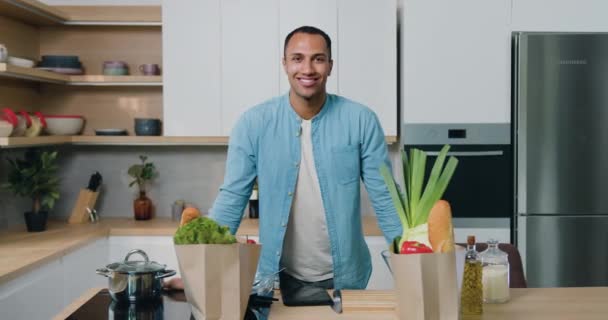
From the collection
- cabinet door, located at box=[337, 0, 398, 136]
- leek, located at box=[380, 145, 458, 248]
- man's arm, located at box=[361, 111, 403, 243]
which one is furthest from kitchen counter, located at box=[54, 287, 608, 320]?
cabinet door, located at box=[337, 0, 398, 136]

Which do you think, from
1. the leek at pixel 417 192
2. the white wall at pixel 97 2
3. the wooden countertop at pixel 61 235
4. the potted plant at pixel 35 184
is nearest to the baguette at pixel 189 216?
the leek at pixel 417 192

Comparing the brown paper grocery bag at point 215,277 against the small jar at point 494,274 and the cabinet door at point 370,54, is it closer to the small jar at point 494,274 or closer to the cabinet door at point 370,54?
the small jar at point 494,274

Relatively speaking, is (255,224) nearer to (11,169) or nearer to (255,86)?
(255,86)

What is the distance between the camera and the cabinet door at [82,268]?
3.36 m

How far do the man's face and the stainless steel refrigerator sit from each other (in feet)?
5.37

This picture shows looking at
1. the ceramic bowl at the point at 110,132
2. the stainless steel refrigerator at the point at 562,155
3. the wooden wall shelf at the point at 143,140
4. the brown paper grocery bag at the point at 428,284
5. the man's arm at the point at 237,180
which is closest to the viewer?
the brown paper grocery bag at the point at 428,284

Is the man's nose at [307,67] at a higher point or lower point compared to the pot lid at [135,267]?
higher

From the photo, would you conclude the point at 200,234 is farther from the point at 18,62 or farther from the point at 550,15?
the point at 550,15

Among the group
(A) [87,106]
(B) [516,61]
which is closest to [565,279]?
(B) [516,61]

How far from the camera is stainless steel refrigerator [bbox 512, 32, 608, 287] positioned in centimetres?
371

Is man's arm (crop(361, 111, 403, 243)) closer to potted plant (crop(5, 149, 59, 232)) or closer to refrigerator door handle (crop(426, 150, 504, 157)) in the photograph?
refrigerator door handle (crop(426, 150, 504, 157))

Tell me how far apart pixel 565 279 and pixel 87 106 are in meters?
2.85

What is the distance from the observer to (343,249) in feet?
8.43

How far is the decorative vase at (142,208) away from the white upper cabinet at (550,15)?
2.26 m
